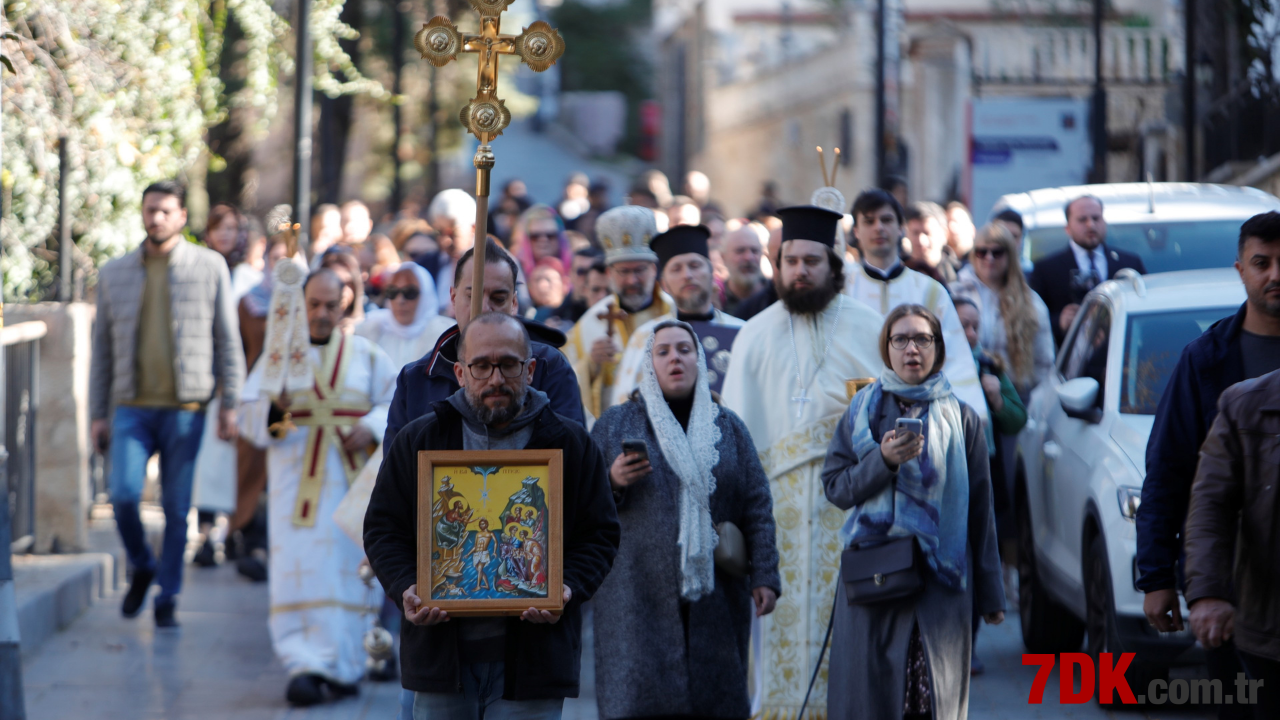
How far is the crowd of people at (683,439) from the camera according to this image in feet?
16.1

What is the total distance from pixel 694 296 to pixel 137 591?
3.67 metres

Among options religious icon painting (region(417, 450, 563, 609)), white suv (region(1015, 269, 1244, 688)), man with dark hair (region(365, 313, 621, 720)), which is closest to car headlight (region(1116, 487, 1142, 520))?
white suv (region(1015, 269, 1244, 688))

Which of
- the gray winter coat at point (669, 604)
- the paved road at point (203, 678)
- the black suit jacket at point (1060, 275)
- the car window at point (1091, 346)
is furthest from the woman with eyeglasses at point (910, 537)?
the black suit jacket at point (1060, 275)

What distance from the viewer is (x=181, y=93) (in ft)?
42.3

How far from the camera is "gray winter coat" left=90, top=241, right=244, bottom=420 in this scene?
9.73 metres

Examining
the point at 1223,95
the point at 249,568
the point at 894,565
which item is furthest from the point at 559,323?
the point at 1223,95

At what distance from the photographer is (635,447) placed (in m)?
6.27

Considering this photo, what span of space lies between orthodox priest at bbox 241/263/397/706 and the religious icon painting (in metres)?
3.71

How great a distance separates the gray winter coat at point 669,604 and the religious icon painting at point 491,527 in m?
1.95

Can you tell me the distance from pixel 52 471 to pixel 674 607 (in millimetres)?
5878

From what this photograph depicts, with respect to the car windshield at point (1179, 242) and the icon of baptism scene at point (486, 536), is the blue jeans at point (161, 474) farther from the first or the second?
the car windshield at point (1179, 242)

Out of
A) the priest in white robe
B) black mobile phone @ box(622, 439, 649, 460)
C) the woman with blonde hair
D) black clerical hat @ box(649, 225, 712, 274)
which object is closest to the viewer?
black mobile phone @ box(622, 439, 649, 460)

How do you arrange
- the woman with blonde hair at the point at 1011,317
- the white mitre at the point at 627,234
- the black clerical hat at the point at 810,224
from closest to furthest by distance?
1. the black clerical hat at the point at 810,224
2. the white mitre at the point at 627,234
3. the woman with blonde hair at the point at 1011,317

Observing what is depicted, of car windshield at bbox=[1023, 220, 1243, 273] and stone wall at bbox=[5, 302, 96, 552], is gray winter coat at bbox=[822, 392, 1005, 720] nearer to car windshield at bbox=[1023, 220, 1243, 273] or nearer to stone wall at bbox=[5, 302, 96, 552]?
car windshield at bbox=[1023, 220, 1243, 273]
